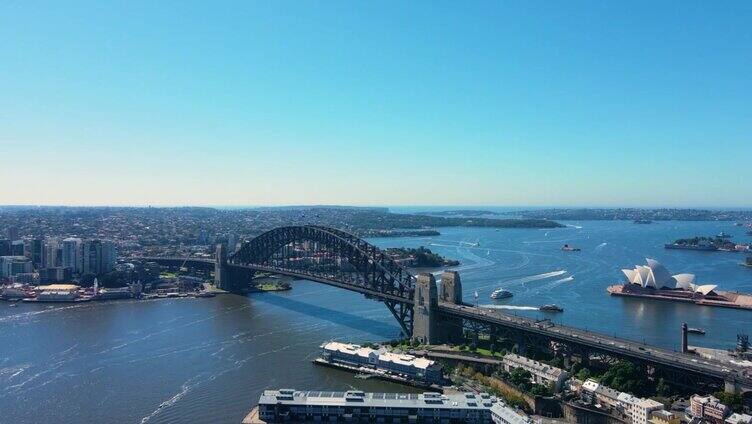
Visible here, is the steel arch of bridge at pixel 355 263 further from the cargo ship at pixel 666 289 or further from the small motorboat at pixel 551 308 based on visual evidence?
→ the cargo ship at pixel 666 289

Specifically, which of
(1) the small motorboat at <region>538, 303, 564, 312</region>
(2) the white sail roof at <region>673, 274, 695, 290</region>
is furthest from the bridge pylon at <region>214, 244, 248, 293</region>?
(2) the white sail roof at <region>673, 274, 695, 290</region>

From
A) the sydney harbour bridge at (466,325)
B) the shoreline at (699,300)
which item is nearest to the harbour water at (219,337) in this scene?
the shoreline at (699,300)

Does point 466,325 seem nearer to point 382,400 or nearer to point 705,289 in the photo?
point 382,400

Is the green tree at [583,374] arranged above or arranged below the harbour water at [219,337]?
above

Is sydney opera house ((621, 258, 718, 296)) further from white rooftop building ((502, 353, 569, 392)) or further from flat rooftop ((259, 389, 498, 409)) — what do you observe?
flat rooftop ((259, 389, 498, 409))

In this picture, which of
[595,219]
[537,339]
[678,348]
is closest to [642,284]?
[678,348]

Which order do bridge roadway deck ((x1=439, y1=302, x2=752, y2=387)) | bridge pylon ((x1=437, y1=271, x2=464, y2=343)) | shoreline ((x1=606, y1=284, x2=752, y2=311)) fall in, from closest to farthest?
bridge roadway deck ((x1=439, y1=302, x2=752, y2=387)) → bridge pylon ((x1=437, y1=271, x2=464, y2=343)) → shoreline ((x1=606, y1=284, x2=752, y2=311))
